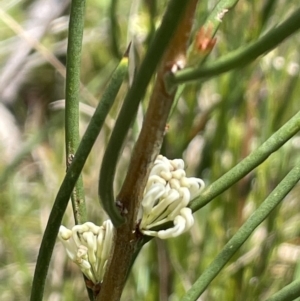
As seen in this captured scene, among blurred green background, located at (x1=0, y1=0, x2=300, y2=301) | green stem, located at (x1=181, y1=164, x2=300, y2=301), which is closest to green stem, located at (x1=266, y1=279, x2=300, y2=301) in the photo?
green stem, located at (x1=181, y1=164, x2=300, y2=301)

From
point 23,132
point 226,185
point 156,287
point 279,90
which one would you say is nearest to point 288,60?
point 279,90

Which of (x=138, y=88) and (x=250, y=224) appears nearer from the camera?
(x=138, y=88)

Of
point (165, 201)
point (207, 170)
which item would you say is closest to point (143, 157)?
point (165, 201)

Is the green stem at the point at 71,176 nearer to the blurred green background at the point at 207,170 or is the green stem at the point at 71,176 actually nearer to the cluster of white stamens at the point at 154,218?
the cluster of white stamens at the point at 154,218

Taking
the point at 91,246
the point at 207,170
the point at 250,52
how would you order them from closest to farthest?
the point at 250,52 → the point at 91,246 → the point at 207,170

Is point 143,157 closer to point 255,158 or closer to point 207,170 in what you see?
point 255,158

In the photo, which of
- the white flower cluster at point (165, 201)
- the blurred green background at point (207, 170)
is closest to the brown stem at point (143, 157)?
→ the white flower cluster at point (165, 201)
